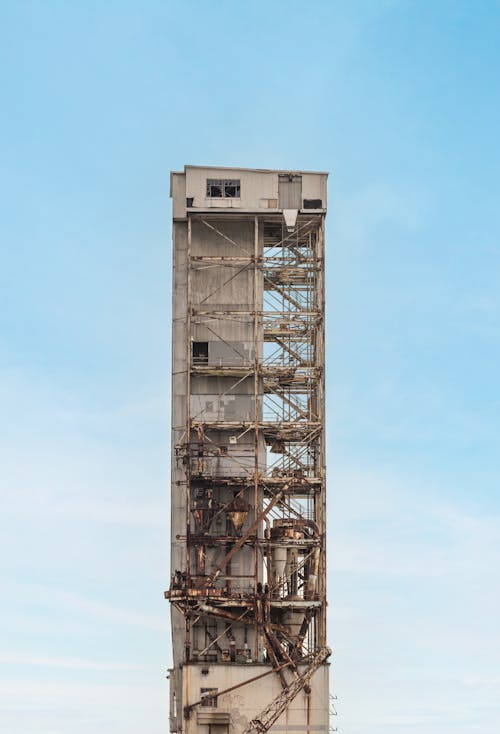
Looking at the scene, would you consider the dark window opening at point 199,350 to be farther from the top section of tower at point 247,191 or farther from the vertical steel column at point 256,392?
the top section of tower at point 247,191

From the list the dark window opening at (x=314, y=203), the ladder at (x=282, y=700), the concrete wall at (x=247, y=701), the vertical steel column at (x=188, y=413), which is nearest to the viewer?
the ladder at (x=282, y=700)

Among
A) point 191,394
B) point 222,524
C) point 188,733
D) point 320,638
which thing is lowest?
point 188,733

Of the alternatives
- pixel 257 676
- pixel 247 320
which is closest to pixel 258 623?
pixel 257 676

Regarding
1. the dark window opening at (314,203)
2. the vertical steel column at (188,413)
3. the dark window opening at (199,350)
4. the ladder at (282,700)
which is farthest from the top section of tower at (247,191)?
the ladder at (282,700)

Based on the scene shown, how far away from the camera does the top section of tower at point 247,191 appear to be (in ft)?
269

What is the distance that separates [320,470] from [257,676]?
1220 centimetres

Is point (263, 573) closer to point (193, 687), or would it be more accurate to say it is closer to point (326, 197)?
point (193, 687)

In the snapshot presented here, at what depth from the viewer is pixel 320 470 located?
79625 mm

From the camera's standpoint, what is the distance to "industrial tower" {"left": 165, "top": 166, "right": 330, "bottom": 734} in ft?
246

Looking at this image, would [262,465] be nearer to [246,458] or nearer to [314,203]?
[246,458]

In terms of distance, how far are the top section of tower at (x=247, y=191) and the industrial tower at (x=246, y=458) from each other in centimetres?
8

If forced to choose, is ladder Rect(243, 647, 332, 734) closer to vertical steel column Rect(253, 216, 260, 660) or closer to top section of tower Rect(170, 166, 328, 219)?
vertical steel column Rect(253, 216, 260, 660)

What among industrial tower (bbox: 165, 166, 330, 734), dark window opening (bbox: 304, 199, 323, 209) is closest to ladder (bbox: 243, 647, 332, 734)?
industrial tower (bbox: 165, 166, 330, 734)

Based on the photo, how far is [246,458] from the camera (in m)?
79.4
